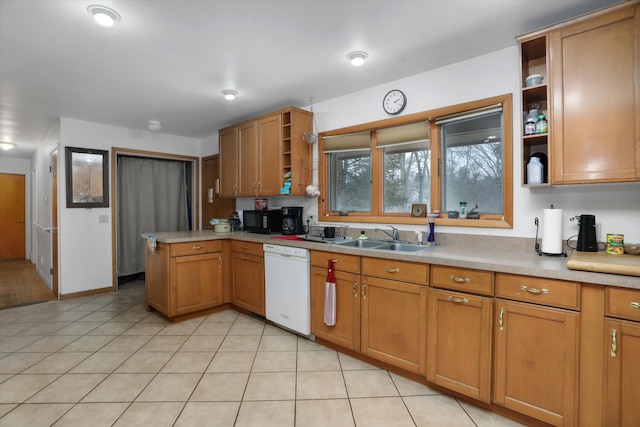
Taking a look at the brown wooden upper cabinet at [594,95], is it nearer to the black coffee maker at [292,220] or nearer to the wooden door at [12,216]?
the black coffee maker at [292,220]

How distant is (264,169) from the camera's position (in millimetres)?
3680

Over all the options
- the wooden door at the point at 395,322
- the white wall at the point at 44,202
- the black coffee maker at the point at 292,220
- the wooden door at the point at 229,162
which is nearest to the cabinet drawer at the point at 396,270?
the wooden door at the point at 395,322

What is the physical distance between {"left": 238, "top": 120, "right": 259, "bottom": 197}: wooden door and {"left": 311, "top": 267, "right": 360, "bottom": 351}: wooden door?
161 centimetres

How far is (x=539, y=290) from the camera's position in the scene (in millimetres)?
1630

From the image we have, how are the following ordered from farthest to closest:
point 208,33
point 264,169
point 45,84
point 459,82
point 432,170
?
point 264,169 < point 45,84 < point 432,170 < point 459,82 < point 208,33

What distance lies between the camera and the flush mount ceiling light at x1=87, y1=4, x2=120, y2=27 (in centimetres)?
184

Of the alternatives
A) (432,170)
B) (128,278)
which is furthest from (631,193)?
(128,278)

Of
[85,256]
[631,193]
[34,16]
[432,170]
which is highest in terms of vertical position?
[34,16]

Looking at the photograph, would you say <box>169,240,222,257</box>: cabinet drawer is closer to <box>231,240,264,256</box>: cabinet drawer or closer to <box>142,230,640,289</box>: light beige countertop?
<box>231,240,264,256</box>: cabinet drawer

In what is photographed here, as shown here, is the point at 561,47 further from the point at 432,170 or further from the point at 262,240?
the point at 262,240

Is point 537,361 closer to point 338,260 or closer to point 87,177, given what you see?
point 338,260

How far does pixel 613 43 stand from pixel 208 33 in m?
2.44

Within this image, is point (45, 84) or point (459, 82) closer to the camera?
point (459, 82)

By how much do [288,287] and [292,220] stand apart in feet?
2.81
